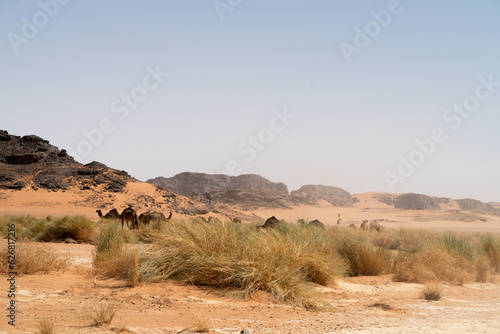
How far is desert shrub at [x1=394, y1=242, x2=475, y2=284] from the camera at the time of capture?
458 inches

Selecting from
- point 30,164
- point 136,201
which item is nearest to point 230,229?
point 136,201

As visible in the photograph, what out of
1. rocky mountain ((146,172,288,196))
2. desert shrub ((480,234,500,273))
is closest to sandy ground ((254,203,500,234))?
desert shrub ((480,234,500,273))

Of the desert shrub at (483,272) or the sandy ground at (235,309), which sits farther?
the desert shrub at (483,272)

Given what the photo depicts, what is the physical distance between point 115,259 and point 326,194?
414 ft

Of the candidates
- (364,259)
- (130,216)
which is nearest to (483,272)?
(364,259)

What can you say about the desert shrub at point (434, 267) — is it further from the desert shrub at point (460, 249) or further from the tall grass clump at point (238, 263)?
the tall grass clump at point (238, 263)

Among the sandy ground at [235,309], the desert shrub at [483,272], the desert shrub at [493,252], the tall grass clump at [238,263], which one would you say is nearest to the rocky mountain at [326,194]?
the desert shrub at [493,252]

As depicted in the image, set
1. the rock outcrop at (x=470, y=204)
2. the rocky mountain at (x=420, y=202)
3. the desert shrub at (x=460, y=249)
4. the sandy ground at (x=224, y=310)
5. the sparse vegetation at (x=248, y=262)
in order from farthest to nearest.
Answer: the rock outcrop at (x=470, y=204), the rocky mountain at (x=420, y=202), the desert shrub at (x=460, y=249), the sparse vegetation at (x=248, y=262), the sandy ground at (x=224, y=310)

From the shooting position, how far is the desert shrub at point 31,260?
9172mm

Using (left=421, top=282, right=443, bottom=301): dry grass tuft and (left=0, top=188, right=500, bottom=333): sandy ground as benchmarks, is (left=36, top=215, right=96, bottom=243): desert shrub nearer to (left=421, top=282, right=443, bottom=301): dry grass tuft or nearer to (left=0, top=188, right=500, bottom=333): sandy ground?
(left=0, top=188, right=500, bottom=333): sandy ground

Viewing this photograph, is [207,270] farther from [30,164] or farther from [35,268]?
[30,164]

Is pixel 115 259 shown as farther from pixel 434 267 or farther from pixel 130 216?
pixel 130 216

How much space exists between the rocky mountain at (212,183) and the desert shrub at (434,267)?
111 m

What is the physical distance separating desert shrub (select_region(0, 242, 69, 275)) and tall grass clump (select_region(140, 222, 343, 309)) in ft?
6.57
